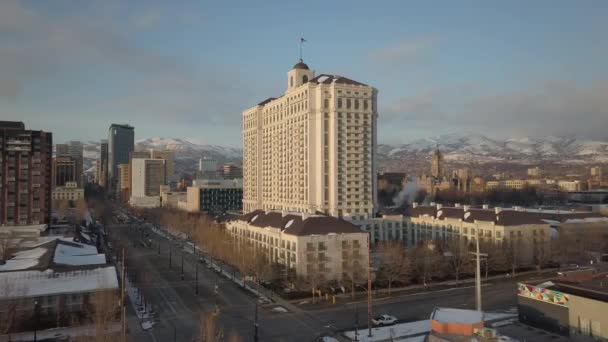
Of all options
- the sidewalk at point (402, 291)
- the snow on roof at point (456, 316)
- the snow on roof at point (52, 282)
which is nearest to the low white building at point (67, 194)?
the snow on roof at point (52, 282)

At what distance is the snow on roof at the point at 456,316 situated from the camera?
32312mm

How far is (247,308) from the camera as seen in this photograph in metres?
46.2

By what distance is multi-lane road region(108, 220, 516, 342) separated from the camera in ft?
128

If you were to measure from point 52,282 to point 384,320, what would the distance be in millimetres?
29951

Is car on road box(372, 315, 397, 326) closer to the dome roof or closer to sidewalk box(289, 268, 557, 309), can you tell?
sidewalk box(289, 268, 557, 309)

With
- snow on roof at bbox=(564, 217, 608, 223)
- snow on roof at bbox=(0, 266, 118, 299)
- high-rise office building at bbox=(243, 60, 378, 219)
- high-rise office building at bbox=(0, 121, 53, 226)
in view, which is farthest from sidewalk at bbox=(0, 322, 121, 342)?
snow on roof at bbox=(564, 217, 608, 223)

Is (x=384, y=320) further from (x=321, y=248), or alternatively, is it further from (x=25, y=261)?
(x=25, y=261)

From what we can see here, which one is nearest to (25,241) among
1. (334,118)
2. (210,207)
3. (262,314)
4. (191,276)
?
(191,276)

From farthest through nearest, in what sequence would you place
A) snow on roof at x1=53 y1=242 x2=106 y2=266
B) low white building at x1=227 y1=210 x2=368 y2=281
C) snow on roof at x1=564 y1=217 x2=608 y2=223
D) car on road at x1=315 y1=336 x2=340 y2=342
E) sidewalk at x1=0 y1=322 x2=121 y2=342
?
snow on roof at x1=564 y1=217 x2=608 y2=223, low white building at x1=227 y1=210 x2=368 y2=281, snow on roof at x1=53 y1=242 x2=106 y2=266, sidewalk at x1=0 y1=322 x2=121 y2=342, car on road at x1=315 y1=336 x2=340 y2=342

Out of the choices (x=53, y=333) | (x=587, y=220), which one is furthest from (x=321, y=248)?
(x=587, y=220)

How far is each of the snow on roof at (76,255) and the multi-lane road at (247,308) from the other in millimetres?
5900

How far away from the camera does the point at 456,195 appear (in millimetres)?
190375

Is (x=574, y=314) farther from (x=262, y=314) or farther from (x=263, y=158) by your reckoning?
(x=263, y=158)

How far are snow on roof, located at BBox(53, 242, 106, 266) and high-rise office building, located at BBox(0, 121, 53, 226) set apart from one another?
2564 cm
